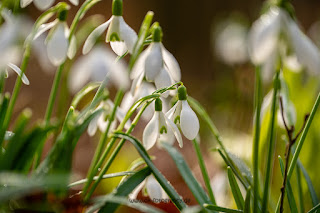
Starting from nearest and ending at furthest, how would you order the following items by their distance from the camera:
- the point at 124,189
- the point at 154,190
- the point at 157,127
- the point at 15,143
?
the point at 15,143, the point at 124,189, the point at 157,127, the point at 154,190

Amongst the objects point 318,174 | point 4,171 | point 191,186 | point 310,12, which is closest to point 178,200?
point 191,186

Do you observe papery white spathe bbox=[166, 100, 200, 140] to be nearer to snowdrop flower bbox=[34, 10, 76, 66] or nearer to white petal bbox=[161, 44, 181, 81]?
white petal bbox=[161, 44, 181, 81]

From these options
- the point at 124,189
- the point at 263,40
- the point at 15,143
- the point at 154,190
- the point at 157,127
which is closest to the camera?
the point at 263,40

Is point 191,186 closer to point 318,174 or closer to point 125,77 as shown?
point 125,77

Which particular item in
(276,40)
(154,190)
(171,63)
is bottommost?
(154,190)

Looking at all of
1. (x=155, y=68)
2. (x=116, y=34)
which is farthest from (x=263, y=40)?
(x=116, y=34)

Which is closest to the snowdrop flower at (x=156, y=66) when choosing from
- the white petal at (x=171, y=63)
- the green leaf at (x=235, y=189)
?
the white petal at (x=171, y=63)

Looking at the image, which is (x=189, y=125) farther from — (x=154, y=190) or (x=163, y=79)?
(x=154, y=190)
